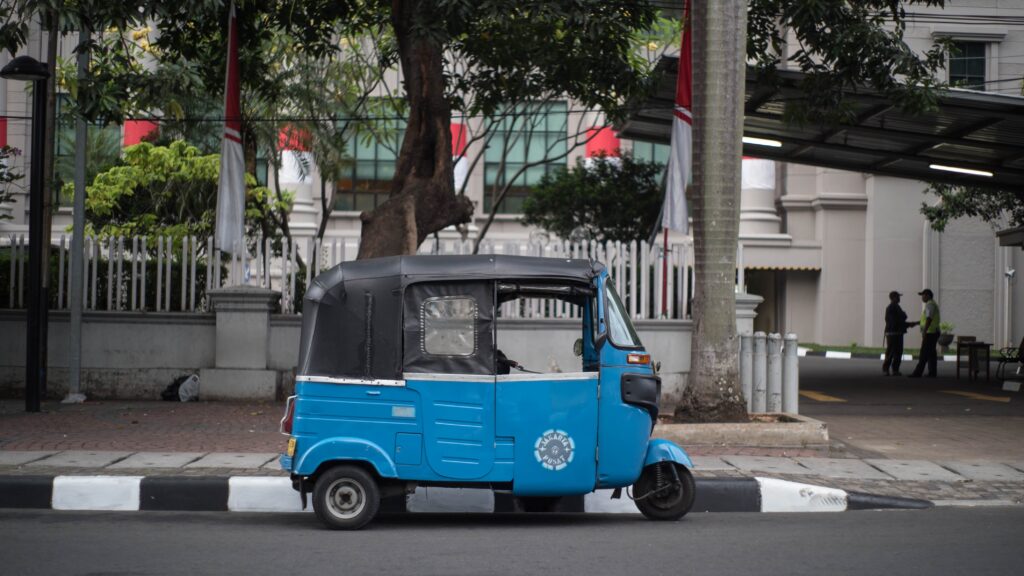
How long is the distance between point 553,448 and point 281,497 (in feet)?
7.54

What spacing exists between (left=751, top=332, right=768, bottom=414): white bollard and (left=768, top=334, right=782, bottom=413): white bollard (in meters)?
0.06

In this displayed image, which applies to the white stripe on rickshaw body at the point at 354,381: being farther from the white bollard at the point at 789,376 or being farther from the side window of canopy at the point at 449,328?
the white bollard at the point at 789,376

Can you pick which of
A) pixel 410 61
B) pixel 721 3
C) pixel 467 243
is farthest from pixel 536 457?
pixel 467 243

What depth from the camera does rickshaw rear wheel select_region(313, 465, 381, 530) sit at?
7430mm

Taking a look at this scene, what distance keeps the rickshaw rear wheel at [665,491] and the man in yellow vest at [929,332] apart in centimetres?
1483

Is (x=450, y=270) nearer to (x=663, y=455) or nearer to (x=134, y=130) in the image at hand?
(x=663, y=455)

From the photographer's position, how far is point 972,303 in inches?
1298

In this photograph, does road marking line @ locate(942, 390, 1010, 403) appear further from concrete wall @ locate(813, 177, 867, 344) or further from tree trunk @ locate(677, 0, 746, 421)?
concrete wall @ locate(813, 177, 867, 344)

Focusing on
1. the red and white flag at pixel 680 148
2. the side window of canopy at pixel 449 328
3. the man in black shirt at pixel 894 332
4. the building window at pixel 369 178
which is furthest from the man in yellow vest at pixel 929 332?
the building window at pixel 369 178

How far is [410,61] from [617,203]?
12.0m

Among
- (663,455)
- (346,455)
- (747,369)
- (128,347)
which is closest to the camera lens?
(346,455)

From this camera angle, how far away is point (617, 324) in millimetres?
7664

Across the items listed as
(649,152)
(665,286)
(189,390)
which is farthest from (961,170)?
(189,390)

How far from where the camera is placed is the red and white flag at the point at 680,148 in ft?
44.7
